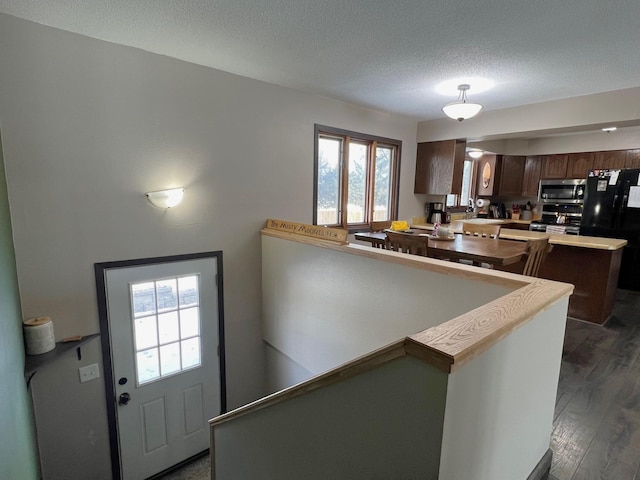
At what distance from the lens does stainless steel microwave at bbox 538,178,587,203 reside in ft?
19.7

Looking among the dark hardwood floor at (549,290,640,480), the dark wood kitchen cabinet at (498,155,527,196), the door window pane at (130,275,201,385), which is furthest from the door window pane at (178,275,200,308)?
the dark wood kitchen cabinet at (498,155,527,196)

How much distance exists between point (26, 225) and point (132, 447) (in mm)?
2107

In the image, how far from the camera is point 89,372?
8.65 ft

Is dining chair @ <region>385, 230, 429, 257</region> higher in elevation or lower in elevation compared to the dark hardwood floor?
higher

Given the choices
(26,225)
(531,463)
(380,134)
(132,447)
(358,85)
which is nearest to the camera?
(531,463)

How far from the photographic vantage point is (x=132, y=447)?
2.91 metres

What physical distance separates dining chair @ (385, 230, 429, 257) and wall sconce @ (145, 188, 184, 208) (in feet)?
6.12

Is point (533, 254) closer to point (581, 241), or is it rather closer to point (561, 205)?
point (581, 241)

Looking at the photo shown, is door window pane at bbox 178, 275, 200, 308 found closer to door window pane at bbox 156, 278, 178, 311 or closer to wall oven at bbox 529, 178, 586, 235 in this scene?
door window pane at bbox 156, 278, 178, 311

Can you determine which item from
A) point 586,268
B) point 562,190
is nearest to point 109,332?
point 586,268

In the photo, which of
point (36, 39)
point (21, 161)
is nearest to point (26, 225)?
point (21, 161)

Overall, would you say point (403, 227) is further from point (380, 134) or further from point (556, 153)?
point (556, 153)

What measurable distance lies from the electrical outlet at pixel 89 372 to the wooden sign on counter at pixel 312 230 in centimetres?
193

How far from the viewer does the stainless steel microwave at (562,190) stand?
600cm
